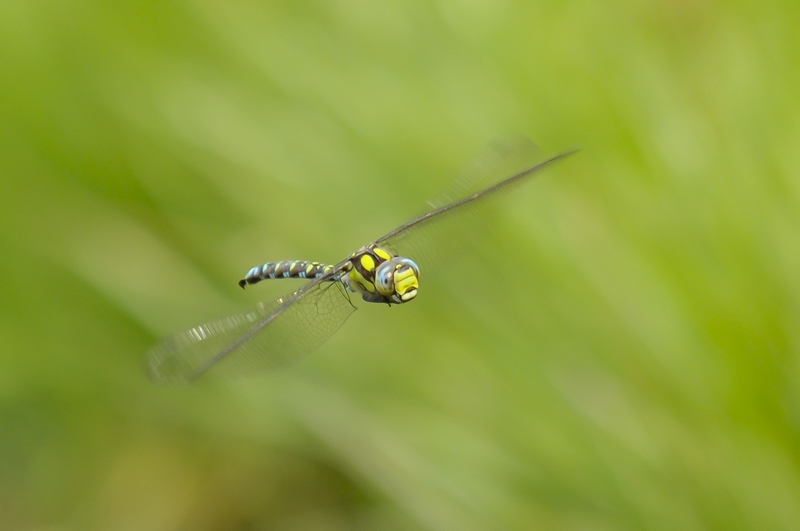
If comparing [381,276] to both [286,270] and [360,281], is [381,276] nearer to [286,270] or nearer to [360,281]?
[360,281]

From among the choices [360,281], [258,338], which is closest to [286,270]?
[360,281]

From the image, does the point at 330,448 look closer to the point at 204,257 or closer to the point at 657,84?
the point at 204,257

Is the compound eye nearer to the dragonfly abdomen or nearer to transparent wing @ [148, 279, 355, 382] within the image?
transparent wing @ [148, 279, 355, 382]

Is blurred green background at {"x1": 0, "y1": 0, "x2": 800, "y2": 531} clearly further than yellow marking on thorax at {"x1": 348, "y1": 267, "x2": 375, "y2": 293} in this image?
No

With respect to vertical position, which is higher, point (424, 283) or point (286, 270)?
point (286, 270)

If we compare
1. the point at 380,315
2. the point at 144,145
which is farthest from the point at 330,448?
the point at 144,145

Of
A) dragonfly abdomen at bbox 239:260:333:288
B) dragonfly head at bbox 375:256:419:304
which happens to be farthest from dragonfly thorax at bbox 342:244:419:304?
dragonfly abdomen at bbox 239:260:333:288

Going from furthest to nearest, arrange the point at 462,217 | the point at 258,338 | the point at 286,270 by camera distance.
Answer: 1. the point at 286,270
2. the point at 462,217
3. the point at 258,338
